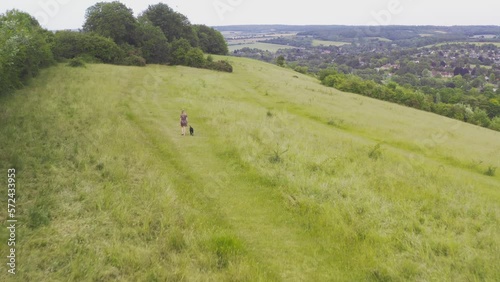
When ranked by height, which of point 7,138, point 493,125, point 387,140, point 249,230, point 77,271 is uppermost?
point 7,138

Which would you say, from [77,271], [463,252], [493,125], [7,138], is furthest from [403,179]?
[493,125]

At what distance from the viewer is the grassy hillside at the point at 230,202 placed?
8.77 metres

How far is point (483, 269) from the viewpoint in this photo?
8734 millimetres

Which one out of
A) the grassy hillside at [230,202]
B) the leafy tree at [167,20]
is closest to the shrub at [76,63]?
the grassy hillside at [230,202]

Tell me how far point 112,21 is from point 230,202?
6313 centimetres

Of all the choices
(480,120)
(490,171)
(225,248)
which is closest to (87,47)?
(225,248)

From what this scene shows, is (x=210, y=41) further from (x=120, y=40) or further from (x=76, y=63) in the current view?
(x=76, y=63)

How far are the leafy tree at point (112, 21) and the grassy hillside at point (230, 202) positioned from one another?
141ft

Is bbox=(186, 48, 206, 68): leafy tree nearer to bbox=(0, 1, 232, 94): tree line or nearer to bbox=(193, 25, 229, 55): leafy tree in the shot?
bbox=(0, 1, 232, 94): tree line

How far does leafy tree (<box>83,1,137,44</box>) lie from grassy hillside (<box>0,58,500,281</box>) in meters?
42.9

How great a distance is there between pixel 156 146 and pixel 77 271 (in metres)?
11.5

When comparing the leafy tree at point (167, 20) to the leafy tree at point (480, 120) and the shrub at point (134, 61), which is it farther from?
the leafy tree at point (480, 120)

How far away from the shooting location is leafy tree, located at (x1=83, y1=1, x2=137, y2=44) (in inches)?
2493

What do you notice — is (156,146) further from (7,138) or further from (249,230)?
(249,230)
